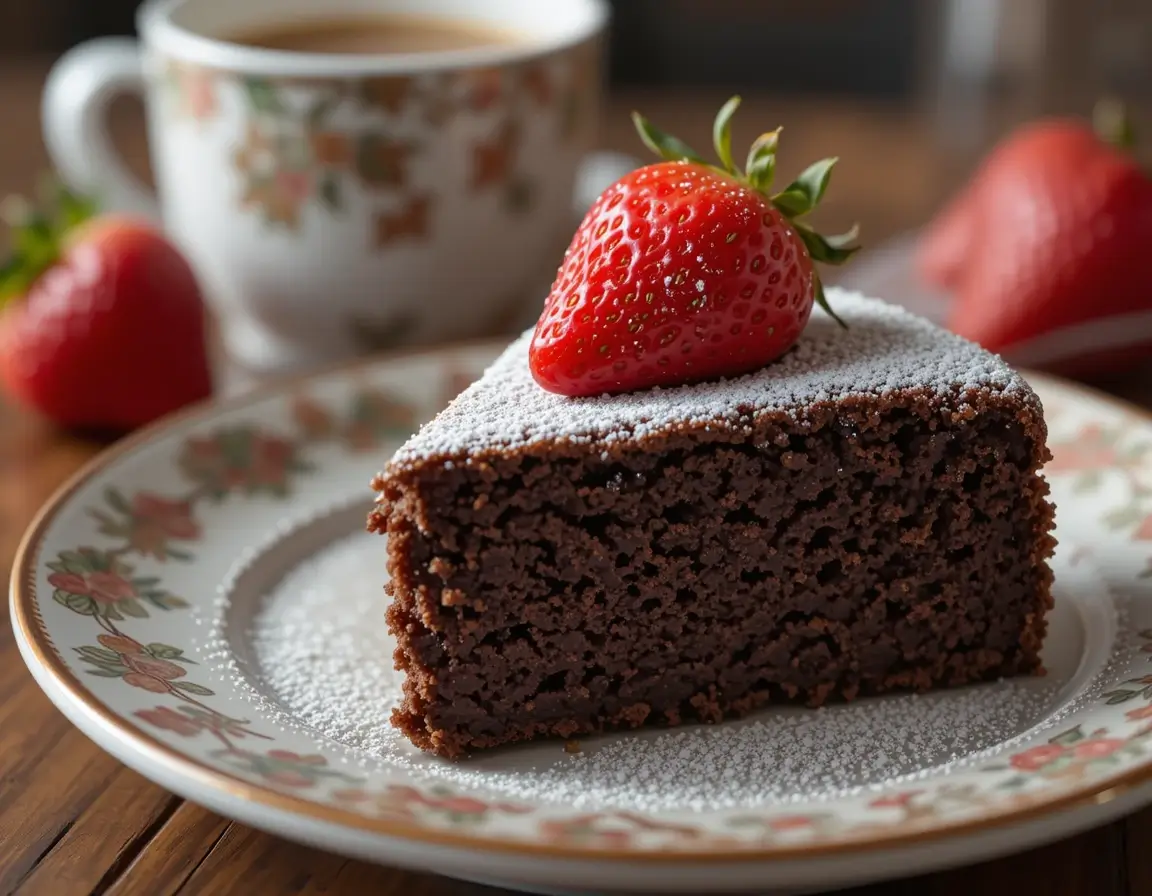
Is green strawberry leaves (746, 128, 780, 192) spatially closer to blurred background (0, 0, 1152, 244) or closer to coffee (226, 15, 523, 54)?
coffee (226, 15, 523, 54)

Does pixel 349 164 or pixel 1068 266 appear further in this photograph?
pixel 1068 266

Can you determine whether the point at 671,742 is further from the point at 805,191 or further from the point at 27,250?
the point at 27,250

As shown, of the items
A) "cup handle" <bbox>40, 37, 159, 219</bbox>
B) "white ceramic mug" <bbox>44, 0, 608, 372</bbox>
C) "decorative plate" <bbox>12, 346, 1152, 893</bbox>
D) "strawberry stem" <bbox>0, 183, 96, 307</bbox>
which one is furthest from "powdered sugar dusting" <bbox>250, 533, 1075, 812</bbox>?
"cup handle" <bbox>40, 37, 159, 219</bbox>

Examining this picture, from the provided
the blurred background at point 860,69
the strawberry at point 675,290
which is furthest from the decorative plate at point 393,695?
the blurred background at point 860,69

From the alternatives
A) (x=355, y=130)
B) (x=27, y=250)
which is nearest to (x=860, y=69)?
(x=355, y=130)

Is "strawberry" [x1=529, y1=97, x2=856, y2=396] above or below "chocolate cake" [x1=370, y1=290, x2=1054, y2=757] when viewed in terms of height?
above

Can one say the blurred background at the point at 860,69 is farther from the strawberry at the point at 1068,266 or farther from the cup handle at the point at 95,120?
the cup handle at the point at 95,120
